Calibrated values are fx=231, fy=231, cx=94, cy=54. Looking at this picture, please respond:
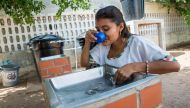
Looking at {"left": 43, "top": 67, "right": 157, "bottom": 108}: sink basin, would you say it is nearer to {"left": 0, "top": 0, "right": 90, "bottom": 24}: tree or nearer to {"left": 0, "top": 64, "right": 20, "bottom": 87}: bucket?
{"left": 0, "top": 0, "right": 90, "bottom": 24}: tree

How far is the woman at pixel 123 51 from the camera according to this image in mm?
1277

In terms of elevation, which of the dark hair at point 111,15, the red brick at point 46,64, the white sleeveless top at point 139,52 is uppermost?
the dark hair at point 111,15

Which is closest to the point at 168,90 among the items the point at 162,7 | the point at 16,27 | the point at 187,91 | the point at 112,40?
the point at 187,91

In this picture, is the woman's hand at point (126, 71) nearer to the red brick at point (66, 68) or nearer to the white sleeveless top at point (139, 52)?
the white sleeveless top at point (139, 52)

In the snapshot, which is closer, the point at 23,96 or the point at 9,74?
Result: the point at 23,96

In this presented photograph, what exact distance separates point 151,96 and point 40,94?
11.5 feet

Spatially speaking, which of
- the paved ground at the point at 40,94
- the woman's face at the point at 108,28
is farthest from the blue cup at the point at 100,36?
the paved ground at the point at 40,94

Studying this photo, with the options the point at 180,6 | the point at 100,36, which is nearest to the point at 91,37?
the point at 100,36

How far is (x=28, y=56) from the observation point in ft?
18.2

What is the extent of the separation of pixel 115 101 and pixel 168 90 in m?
3.29

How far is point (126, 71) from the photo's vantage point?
1200mm

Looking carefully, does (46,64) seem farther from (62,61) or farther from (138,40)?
(138,40)

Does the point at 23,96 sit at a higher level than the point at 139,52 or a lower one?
lower

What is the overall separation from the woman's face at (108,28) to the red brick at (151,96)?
56 cm
